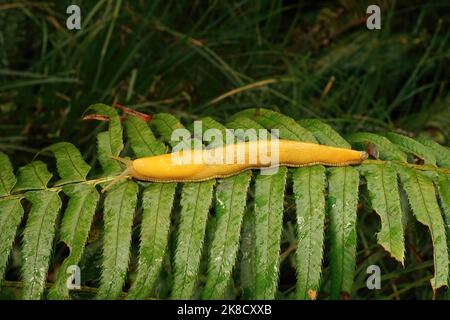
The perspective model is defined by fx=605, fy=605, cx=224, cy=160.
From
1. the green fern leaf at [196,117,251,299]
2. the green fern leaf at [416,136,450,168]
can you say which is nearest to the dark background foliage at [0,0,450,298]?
the green fern leaf at [416,136,450,168]

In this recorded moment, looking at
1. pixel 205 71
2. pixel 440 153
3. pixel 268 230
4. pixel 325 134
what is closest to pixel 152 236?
pixel 268 230

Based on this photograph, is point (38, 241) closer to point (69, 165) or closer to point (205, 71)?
point (69, 165)

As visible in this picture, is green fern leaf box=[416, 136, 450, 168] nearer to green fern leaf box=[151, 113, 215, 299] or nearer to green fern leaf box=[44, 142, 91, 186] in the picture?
green fern leaf box=[151, 113, 215, 299]

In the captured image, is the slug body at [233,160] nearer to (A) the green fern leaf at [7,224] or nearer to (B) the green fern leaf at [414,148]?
(B) the green fern leaf at [414,148]

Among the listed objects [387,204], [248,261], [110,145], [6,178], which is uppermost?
[110,145]

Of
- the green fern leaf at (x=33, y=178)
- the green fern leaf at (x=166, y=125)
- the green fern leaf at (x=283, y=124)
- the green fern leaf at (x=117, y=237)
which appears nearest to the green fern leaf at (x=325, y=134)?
the green fern leaf at (x=283, y=124)
